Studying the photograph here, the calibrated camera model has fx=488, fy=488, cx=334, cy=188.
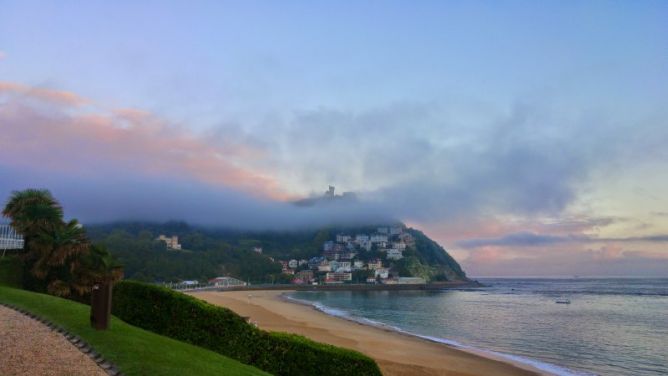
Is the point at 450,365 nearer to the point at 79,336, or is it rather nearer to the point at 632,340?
the point at 79,336

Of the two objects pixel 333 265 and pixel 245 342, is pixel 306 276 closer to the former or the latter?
pixel 333 265

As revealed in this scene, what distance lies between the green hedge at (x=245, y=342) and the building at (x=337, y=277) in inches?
6266

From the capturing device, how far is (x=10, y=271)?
20594 mm

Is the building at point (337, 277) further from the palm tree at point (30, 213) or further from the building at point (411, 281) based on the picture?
the palm tree at point (30, 213)

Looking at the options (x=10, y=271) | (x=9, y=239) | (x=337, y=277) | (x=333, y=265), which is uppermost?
(x=9, y=239)

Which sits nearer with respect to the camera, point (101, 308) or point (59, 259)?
point (101, 308)

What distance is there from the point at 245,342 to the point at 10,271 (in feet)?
45.0

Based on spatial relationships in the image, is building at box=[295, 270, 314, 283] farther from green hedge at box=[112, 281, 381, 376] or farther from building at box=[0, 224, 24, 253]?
green hedge at box=[112, 281, 381, 376]

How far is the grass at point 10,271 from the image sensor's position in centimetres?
2038

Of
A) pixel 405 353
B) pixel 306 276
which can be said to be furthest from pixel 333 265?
pixel 405 353

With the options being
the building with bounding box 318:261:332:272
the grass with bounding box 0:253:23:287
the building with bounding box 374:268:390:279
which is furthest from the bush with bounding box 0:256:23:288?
the building with bounding box 318:261:332:272

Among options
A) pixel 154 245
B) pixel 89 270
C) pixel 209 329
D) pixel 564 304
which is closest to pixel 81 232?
pixel 89 270

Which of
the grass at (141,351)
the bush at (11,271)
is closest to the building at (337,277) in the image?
the bush at (11,271)

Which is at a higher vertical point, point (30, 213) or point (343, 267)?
point (30, 213)
